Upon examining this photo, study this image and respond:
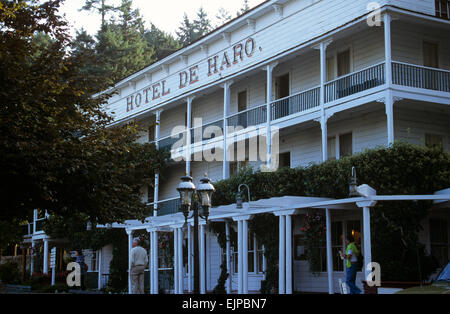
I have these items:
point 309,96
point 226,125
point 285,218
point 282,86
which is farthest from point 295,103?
point 285,218

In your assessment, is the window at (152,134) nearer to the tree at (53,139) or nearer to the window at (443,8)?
the tree at (53,139)

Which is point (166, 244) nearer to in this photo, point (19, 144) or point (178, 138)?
point (178, 138)

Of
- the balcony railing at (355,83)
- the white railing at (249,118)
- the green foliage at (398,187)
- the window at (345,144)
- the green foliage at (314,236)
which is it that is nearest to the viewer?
the green foliage at (398,187)

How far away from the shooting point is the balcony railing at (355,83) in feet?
68.0

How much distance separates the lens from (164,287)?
85.8 ft

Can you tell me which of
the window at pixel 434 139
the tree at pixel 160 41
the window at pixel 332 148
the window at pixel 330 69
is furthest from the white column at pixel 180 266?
the tree at pixel 160 41

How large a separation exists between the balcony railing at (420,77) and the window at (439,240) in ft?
14.6

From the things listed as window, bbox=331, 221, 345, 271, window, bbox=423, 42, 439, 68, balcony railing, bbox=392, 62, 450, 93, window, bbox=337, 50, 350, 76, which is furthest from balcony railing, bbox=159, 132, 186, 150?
balcony railing, bbox=392, 62, 450, 93

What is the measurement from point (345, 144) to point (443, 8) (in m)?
5.89

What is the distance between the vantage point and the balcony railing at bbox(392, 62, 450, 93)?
2053 cm

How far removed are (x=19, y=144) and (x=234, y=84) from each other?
56.7 ft

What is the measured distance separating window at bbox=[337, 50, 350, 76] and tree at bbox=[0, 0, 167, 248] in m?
9.17

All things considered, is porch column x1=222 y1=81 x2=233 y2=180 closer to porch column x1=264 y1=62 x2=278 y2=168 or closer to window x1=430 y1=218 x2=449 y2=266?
porch column x1=264 y1=62 x2=278 y2=168
